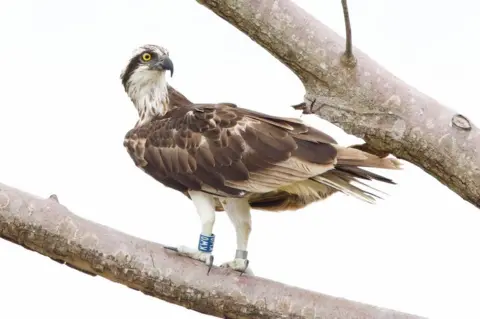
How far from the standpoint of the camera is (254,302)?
3.73 metres

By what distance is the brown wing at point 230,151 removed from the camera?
3641 mm

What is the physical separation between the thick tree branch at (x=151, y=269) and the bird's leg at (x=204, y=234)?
0.10ft

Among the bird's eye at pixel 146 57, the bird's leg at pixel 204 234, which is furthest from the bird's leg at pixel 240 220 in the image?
the bird's eye at pixel 146 57

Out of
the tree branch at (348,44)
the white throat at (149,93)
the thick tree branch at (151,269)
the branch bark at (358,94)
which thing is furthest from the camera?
the white throat at (149,93)

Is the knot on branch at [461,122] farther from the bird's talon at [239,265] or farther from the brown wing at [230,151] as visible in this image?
the bird's talon at [239,265]

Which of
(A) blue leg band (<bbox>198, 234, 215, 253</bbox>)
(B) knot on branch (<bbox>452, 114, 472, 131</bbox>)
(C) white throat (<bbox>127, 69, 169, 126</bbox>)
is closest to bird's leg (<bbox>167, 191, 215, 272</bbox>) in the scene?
(A) blue leg band (<bbox>198, 234, 215, 253</bbox>)

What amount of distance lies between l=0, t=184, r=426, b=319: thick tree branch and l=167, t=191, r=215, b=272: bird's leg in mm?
32

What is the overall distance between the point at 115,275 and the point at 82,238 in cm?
20

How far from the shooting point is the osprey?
143 inches

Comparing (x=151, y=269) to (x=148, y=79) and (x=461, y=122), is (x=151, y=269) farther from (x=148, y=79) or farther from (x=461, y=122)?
(x=461, y=122)

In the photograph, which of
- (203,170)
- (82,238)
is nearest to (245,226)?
(203,170)

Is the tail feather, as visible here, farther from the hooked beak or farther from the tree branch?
the hooked beak

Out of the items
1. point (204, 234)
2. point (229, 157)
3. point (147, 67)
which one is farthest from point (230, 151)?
point (147, 67)

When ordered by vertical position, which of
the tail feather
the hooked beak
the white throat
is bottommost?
the tail feather
